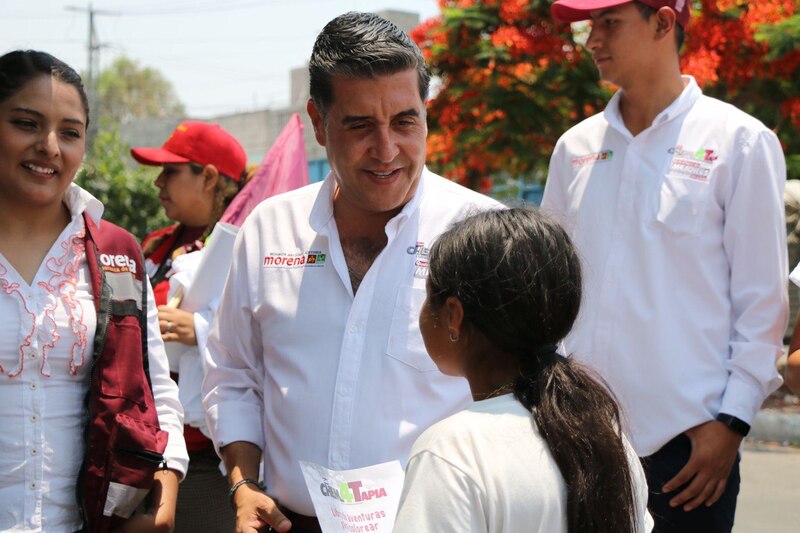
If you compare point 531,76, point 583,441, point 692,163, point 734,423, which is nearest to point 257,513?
point 583,441

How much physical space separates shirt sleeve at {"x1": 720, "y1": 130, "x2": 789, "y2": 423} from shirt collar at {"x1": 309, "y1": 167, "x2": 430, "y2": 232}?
107 centimetres

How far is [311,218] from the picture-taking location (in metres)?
2.99

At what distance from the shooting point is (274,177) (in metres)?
5.04

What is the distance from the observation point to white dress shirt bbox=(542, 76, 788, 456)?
3377 mm

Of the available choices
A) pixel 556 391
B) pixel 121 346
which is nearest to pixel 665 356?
pixel 556 391

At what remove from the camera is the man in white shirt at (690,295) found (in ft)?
11.1

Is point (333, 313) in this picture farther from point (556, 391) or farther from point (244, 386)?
point (556, 391)

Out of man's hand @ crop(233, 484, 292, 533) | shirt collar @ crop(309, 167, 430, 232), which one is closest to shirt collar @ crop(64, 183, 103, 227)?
shirt collar @ crop(309, 167, 430, 232)

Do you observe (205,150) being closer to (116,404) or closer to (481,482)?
(116,404)

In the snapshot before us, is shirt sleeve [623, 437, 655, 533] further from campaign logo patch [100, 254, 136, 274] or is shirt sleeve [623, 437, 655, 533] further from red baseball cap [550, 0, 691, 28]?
red baseball cap [550, 0, 691, 28]

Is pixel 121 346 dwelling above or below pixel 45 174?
below

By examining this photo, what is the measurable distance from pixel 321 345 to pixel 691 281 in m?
1.30

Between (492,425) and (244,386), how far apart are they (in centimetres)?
124

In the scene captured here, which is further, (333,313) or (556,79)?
(556,79)
